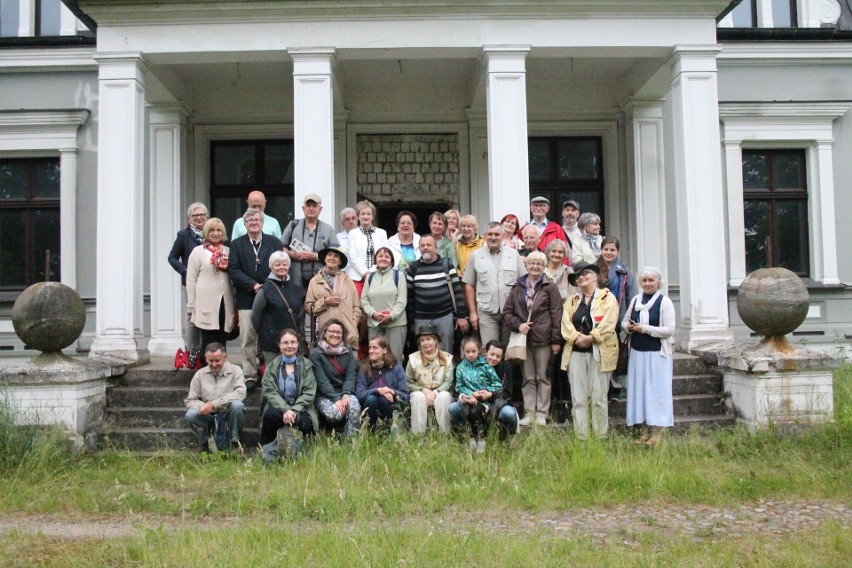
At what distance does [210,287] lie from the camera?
6996 mm

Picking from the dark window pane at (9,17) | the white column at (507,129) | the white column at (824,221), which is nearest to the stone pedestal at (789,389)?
the white column at (507,129)

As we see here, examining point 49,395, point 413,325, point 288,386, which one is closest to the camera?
point 288,386

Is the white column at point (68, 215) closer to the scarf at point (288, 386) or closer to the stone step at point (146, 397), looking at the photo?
the stone step at point (146, 397)

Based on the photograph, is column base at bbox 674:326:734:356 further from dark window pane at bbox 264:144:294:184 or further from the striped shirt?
dark window pane at bbox 264:144:294:184

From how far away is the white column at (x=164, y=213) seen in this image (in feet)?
33.2

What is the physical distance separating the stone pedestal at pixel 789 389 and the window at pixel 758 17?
22.5ft

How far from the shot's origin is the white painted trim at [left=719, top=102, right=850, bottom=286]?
11.3m

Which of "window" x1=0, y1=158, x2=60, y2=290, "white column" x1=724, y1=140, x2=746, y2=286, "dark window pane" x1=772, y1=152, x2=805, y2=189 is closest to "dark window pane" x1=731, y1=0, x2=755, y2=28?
"white column" x1=724, y1=140, x2=746, y2=286

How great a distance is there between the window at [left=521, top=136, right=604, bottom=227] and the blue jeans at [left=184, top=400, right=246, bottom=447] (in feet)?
21.3

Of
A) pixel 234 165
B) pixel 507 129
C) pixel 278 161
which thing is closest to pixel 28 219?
pixel 234 165

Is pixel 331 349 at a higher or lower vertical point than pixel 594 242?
lower

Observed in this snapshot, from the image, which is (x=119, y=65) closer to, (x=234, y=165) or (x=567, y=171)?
(x=234, y=165)

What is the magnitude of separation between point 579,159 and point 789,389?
5.58 meters

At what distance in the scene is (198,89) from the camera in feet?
35.8
